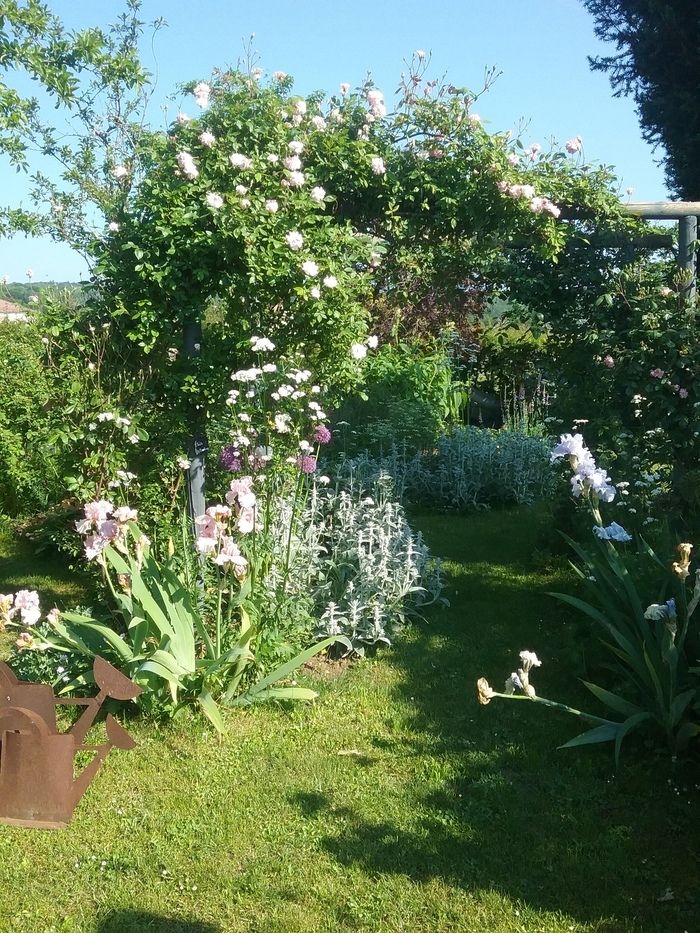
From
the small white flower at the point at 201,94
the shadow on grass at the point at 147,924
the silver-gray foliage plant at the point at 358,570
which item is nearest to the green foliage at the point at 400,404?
the silver-gray foliage plant at the point at 358,570

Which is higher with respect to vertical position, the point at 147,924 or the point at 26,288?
the point at 26,288

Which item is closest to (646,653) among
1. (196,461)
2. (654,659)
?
(654,659)

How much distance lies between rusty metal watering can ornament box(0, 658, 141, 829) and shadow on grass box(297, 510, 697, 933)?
83 cm

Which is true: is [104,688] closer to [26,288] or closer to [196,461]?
[196,461]

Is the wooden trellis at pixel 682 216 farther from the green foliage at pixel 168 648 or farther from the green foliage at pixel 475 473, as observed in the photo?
the green foliage at pixel 168 648

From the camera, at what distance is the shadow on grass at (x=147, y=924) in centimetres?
234

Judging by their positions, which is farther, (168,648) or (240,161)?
(240,161)

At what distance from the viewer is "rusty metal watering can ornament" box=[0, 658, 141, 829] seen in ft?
9.14

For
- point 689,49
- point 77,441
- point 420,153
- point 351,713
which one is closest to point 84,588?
point 77,441

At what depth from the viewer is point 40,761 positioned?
9.15ft

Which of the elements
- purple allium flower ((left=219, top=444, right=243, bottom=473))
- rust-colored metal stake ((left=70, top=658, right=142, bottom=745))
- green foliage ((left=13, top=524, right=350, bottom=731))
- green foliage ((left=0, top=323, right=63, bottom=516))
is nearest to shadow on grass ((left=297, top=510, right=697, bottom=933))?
green foliage ((left=13, top=524, right=350, bottom=731))

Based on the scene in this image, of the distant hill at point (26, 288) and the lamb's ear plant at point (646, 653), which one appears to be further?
the distant hill at point (26, 288)

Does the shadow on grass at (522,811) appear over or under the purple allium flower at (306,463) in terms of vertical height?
under

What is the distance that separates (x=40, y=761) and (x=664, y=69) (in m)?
13.1
